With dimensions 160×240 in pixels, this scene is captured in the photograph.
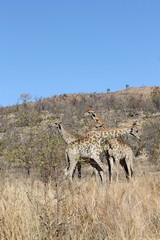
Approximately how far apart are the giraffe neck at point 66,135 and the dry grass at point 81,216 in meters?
6.55

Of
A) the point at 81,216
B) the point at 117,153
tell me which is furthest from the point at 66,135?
the point at 81,216

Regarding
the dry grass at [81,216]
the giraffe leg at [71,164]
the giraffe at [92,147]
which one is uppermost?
→ the giraffe at [92,147]

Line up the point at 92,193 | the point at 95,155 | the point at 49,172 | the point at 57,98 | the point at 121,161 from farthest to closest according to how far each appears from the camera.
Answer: the point at 57,98
the point at 121,161
the point at 95,155
the point at 92,193
the point at 49,172

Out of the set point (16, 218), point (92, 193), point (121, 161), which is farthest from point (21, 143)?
point (16, 218)

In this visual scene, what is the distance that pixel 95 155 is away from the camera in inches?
480

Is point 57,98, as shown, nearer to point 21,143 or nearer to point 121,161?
point 21,143

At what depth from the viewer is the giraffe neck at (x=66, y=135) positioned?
13.9 metres

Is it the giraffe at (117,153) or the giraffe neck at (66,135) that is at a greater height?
the giraffe neck at (66,135)

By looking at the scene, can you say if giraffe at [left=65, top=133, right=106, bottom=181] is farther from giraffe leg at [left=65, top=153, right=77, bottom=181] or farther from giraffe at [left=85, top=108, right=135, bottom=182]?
giraffe at [left=85, top=108, right=135, bottom=182]

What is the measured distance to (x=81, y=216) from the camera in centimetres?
616

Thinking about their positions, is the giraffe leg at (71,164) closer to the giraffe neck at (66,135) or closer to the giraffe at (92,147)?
the giraffe at (92,147)

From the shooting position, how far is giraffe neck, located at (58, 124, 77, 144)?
1388 cm

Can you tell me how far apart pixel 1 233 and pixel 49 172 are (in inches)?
43.3

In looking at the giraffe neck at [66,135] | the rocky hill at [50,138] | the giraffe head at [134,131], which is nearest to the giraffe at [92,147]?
the giraffe head at [134,131]
